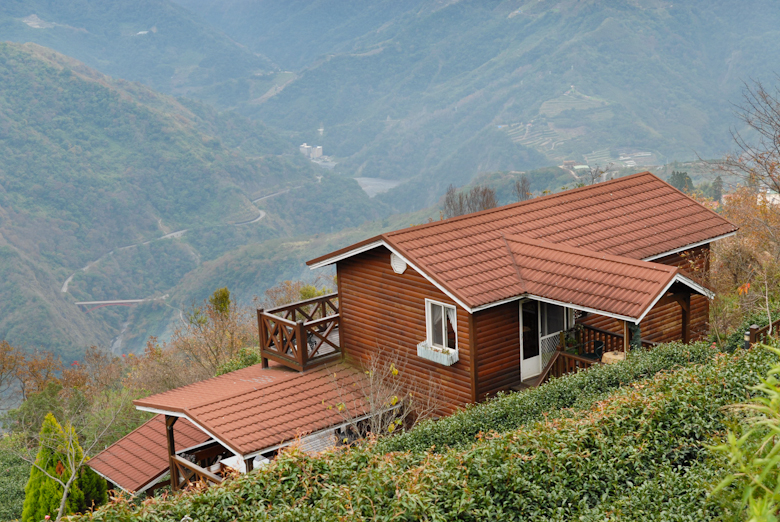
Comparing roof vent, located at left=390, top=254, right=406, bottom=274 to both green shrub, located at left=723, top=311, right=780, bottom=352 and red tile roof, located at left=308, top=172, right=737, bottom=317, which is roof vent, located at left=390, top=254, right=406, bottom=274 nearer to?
red tile roof, located at left=308, top=172, right=737, bottom=317

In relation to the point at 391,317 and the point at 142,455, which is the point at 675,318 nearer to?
Answer: the point at 391,317

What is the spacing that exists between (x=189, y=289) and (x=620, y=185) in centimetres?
8636

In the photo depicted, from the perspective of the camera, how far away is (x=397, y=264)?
42.4 ft

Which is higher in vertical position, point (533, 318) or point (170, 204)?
point (533, 318)

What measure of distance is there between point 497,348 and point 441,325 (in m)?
1.05

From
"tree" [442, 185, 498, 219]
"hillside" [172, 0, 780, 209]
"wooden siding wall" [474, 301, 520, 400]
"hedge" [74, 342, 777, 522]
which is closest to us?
"hedge" [74, 342, 777, 522]

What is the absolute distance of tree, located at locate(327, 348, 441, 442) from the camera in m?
12.4

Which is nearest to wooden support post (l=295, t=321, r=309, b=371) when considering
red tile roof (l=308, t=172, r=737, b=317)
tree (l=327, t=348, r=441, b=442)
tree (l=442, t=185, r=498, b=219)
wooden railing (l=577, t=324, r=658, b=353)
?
tree (l=327, t=348, r=441, b=442)

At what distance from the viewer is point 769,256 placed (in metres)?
19.5

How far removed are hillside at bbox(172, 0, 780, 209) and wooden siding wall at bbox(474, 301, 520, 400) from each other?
113 metres

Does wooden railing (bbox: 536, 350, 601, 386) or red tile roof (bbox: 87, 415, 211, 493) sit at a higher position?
wooden railing (bbox: 536, 350, 601, 386)

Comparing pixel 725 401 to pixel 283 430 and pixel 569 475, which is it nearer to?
pixel 569 475

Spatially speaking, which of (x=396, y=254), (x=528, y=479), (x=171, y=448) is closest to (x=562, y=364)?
(x=396, y=254)

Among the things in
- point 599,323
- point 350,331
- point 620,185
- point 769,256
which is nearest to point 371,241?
point 350,331
